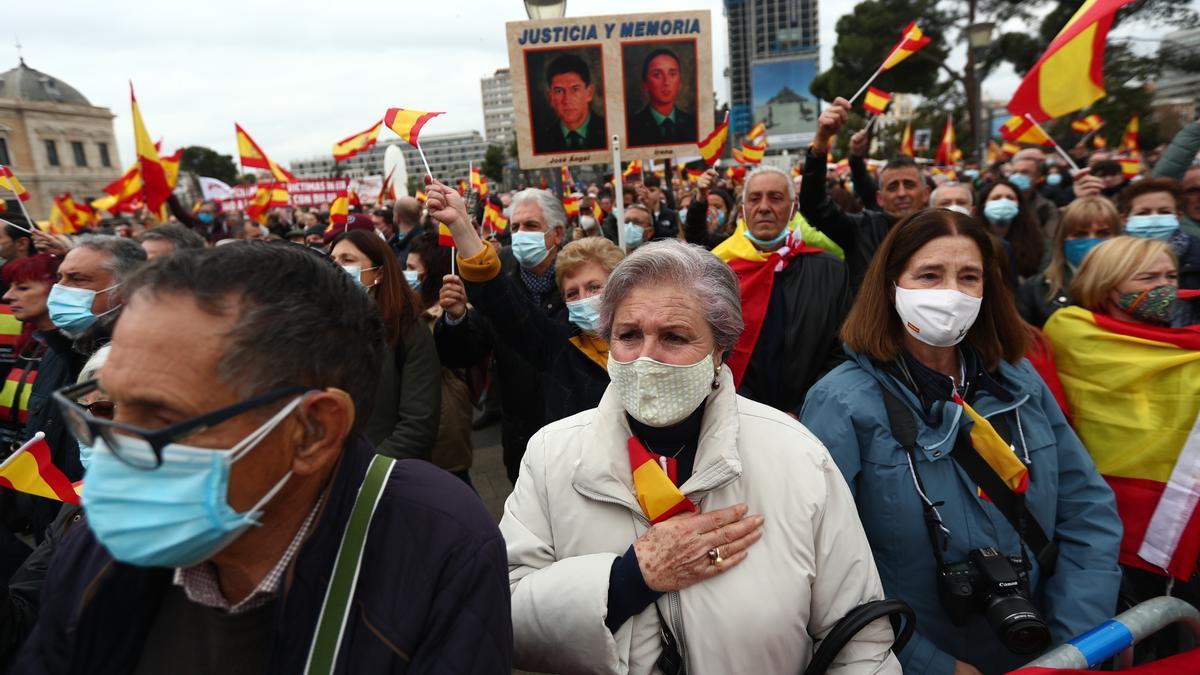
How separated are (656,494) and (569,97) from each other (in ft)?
11.5

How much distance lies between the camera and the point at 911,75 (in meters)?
28.8

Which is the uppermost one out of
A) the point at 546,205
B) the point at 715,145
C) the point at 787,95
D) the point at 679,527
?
the point at 787,95

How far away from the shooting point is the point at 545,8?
4770mm

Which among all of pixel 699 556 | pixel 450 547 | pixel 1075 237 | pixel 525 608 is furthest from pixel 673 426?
pixel 1075 237

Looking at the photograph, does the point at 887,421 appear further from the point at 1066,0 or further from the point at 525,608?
the point at 1066,0

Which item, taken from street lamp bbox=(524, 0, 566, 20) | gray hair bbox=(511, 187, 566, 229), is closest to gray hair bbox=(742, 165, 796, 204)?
gray hair bbox=(511, 187, 566, 229)

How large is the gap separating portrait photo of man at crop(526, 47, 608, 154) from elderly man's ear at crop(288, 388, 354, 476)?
3.69 meters

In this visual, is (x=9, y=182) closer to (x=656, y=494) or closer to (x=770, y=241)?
(x=770, y=241)

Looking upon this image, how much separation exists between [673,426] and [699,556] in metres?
0.40

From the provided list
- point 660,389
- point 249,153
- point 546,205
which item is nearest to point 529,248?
point 546,205

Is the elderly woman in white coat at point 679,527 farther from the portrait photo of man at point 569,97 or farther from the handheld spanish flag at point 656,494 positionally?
the portrait photo of man at point 569,97

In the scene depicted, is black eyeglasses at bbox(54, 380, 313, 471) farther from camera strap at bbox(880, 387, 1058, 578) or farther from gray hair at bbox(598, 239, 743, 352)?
camera strap at bbox(880, 387, 1058, 578)

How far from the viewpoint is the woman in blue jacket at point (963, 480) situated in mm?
1921

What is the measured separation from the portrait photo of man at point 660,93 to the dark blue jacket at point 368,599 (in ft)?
12.5
